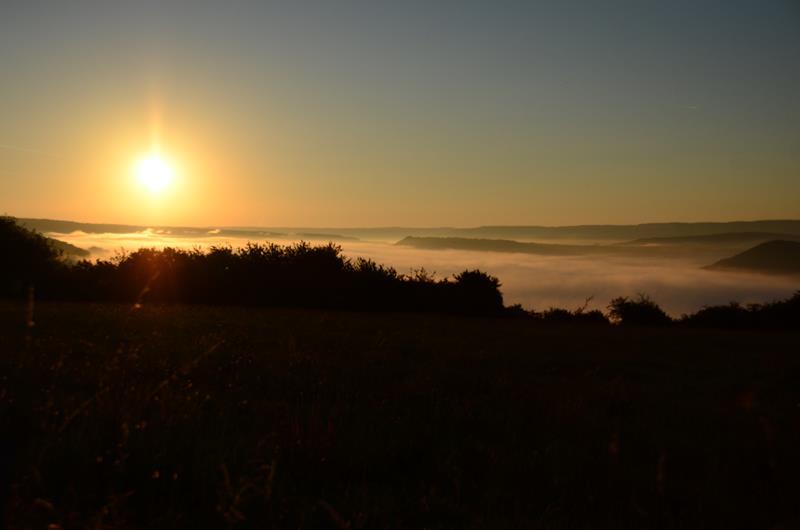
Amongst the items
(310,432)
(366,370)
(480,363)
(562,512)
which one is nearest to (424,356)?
(480,363)

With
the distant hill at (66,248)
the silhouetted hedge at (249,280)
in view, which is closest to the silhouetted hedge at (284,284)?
the silhouetted hedge at (249,280)

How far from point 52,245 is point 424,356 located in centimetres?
2269

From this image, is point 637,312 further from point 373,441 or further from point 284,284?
point 373,441

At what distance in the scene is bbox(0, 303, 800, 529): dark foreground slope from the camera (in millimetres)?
3594

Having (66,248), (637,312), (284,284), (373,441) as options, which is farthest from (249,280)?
(373,441)

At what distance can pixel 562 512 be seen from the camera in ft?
12.6

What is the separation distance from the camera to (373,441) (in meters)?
4.66

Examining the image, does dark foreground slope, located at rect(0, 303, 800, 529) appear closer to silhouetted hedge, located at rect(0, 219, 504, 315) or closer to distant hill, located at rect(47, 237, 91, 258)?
silhouetted hedge, located at rect(0, 219, 504, 315)

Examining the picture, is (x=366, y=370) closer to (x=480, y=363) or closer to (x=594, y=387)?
(x=480, y=363)

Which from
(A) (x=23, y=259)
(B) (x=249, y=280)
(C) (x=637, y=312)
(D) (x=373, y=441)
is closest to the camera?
(D) (x=373, y=441)

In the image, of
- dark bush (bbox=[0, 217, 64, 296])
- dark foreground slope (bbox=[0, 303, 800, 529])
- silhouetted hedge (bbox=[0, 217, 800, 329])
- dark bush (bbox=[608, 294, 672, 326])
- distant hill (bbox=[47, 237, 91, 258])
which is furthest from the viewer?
distant hill (bbox=[47, 237, 91, 258])

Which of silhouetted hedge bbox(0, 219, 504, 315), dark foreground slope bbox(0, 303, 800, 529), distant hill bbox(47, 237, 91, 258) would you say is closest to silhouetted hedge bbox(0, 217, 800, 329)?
silhouetted hedge bbox(0, 219, 504, 315)

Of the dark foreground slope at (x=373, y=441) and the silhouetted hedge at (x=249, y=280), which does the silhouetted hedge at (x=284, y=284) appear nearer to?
the silhouetted hedge at (x=249, y=280)

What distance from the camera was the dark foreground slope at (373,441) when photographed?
3594mm
